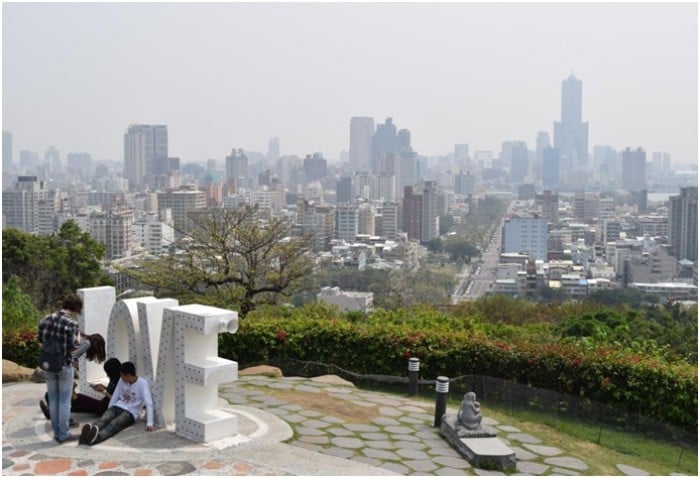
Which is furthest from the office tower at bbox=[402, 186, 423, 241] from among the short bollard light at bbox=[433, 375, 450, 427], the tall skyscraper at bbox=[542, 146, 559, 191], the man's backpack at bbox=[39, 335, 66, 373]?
the man's backpack at bbox=[39, 335, 66, 373]

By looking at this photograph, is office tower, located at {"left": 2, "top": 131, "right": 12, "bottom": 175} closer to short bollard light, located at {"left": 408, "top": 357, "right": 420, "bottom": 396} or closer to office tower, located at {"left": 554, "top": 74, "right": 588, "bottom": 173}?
office tower, located at {"left": 554, "top": 74, "right": 588, "bottom": 173}

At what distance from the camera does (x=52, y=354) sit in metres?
6.60

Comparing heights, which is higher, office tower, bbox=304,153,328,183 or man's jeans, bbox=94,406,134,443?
office tower, bbox=304,153,328,183

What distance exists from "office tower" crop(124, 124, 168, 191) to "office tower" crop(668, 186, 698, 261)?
95.0m

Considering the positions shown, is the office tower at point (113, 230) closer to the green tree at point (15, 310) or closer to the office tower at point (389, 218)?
the office tower at point (389, 218)

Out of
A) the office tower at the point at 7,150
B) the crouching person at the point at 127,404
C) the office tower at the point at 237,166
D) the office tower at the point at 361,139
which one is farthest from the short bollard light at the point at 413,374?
the office tower at the point at 237,166

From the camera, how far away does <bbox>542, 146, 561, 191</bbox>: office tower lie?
5448 inches

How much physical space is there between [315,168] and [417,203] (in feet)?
175

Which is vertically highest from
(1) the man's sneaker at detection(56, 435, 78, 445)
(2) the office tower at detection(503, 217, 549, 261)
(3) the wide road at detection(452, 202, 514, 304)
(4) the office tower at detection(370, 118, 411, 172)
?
(4) the office tower at detection(370, 118, 411, 172)

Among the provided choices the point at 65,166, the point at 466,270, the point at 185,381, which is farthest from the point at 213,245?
the point at 65,166

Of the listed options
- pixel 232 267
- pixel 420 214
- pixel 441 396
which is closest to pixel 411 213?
pixel 420 214

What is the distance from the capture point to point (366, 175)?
12988cm

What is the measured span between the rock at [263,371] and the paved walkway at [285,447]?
139 cm

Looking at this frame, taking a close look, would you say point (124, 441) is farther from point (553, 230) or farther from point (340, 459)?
point (553, 230)
